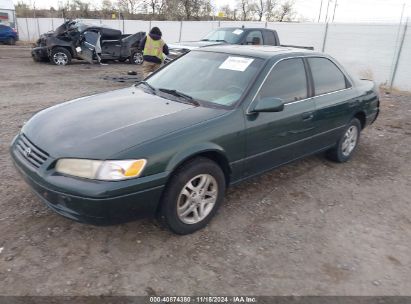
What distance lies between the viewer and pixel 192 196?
3100mm

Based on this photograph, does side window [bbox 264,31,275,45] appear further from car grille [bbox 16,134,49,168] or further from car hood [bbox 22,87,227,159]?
car grille [bbox 16,134,49,168]

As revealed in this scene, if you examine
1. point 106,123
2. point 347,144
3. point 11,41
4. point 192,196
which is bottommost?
point 11,41

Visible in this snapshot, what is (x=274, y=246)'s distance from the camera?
3119mm

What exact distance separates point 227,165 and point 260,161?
1.63ft

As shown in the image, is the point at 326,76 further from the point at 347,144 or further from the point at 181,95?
the point at 181,95

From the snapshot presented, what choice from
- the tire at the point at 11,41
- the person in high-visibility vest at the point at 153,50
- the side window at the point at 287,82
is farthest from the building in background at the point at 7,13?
the side window at the point at 287,82

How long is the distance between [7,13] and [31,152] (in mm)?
26738

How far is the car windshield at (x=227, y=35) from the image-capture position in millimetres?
11414

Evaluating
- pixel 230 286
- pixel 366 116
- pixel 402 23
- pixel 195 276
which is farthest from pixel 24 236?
pixel 402 23

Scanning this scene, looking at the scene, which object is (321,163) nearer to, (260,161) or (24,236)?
(260,161)

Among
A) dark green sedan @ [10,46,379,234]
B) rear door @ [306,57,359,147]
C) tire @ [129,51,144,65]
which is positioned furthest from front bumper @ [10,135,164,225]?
tire @ [129,51,144,65]

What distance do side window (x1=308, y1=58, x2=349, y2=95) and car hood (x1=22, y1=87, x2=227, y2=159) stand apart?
1.65 m

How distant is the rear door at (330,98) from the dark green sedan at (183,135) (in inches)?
0.7

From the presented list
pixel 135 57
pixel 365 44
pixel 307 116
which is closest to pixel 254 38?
pixel 365 44
